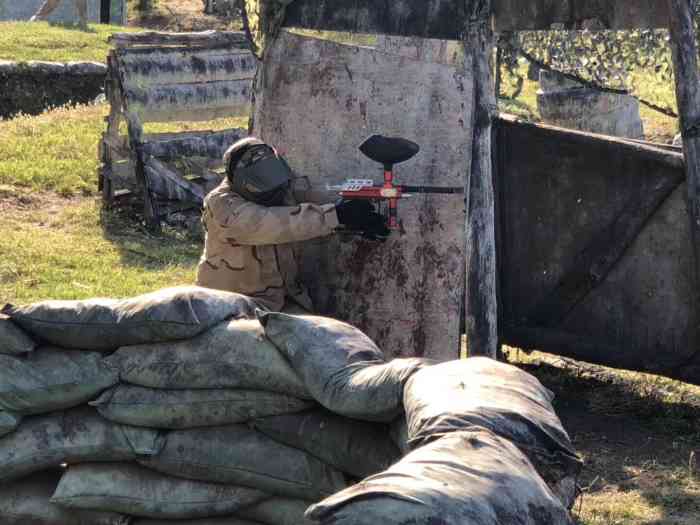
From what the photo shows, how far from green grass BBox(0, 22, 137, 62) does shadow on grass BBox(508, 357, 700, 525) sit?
474 inches

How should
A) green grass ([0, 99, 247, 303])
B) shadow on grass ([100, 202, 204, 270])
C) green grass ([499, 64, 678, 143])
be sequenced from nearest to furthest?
green grass ([0, 99, 247, 303]) → shadow on grass ([100, 202, 204, 270]) → green grass ([499, 64, 678, 143])

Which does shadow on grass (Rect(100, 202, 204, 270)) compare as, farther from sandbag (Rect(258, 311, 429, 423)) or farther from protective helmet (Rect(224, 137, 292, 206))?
sandbag (Rect(258, 311, 429, 423))

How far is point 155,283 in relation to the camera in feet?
30.2

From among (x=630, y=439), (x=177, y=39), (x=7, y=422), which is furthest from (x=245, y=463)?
(x=177, y=39)

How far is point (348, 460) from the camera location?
4.52m

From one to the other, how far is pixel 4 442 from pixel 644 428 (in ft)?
11.6

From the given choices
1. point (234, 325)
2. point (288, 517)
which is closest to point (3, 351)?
point (234, 325)

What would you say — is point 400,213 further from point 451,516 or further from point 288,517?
point 451,516

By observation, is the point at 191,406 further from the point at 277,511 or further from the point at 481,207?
the point at 481,207

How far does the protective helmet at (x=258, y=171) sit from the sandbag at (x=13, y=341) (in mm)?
1452

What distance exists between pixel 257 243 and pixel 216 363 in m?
1.35

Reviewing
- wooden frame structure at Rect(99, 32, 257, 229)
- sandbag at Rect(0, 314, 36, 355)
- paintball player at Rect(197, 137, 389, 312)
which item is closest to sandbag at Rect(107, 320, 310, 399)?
sandbag at Rect(0, 314, 36, 355)

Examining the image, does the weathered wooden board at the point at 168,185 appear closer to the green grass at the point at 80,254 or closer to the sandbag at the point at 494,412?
the green grass at the point at 80,254

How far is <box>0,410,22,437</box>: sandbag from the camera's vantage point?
191 inches
